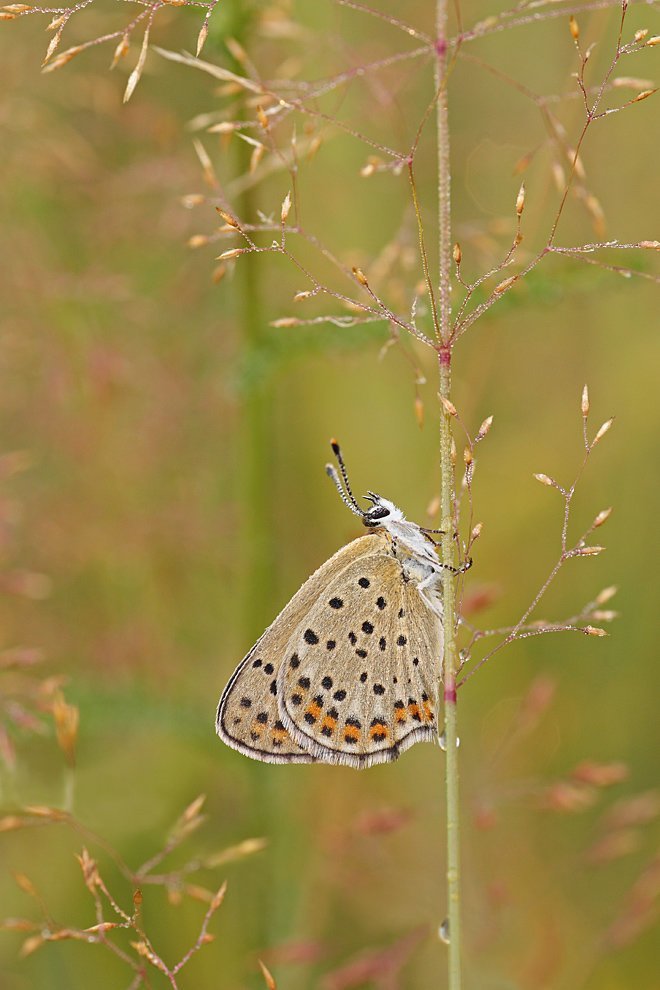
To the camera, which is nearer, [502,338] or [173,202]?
[173,202]

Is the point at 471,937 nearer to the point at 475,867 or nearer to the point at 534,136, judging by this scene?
the point at 475,867

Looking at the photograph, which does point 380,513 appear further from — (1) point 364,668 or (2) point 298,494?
(2) point 298,494

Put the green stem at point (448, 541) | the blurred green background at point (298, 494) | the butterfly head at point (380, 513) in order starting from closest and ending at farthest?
the green stem at point (448, 541) → the butterfly head at point (380, 513) → the blurred green background at point (298, 494)

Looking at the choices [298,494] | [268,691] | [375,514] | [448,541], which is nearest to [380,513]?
[375,514]

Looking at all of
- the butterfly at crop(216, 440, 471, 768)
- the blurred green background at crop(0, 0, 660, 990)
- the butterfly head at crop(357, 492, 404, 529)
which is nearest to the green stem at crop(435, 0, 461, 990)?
the butterfly at crop(216, 440, 471, 768)

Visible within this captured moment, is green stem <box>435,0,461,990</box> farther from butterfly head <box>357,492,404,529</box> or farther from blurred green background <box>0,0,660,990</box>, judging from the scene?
blurred green background <box>0,0,660,990</box>

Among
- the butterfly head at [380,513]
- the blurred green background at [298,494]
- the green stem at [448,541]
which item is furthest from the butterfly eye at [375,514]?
the green stem at [448,541]

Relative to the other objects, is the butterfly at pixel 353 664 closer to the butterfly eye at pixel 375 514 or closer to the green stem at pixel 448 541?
the butterfly eye at pixel 375 514

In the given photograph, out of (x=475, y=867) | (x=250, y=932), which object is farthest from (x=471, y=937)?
(x=250, y=932)
